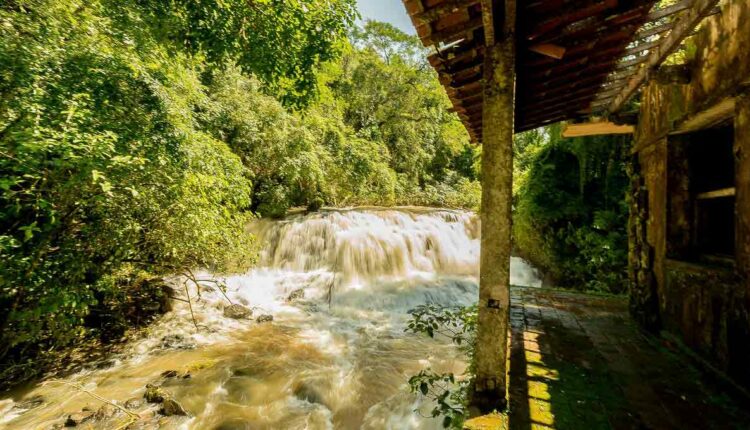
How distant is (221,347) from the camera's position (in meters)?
6.64

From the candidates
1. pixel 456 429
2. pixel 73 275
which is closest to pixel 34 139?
pixel 73 275

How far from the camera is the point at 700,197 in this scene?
3.97m

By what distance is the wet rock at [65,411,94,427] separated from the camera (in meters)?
4.24

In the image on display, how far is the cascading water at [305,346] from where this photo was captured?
187 inches

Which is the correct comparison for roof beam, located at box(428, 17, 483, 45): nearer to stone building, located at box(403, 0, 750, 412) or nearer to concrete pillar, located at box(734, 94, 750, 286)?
stone building, located at box(403, 0, 750, 412)

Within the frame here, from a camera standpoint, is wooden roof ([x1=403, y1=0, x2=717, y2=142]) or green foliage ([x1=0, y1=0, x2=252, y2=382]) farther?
green foliage ([x1=0, y1=0, x2=252, y2=382])

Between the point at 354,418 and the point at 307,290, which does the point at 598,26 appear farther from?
the point at 307,290

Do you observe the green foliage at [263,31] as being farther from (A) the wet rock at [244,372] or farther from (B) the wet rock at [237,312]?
(B) the wet rock at [237,312]

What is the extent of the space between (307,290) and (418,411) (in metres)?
6.39

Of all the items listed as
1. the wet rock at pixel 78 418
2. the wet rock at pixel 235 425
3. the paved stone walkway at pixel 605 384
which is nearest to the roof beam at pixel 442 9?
the paved stone walkway at pixel 605 384

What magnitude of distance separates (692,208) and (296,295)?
352 inches

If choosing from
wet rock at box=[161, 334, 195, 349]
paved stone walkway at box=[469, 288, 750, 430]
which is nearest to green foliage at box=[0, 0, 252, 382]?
wet rock at box=[161, 334, 195, 349]

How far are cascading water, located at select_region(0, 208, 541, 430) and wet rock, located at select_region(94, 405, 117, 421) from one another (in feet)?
0.32

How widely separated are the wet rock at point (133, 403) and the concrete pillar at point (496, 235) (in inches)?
180
